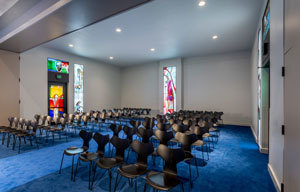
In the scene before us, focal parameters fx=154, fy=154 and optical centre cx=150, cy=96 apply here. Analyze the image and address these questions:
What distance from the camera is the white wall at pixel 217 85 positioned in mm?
9352

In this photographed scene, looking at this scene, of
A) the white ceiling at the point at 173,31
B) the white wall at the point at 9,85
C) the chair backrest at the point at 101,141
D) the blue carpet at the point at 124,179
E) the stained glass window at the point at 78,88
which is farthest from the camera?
the stained glass window at the point at 78,88

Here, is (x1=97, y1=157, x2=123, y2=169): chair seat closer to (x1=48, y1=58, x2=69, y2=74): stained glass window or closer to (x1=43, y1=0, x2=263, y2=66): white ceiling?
(x1=43, y1=0, x2=263, y2=66): white ceiling

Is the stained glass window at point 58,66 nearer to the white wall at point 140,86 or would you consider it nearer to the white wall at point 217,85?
the white wall at point 140,86

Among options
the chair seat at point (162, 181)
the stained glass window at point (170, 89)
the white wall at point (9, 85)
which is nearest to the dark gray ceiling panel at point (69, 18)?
the white wall at point (9, 85)

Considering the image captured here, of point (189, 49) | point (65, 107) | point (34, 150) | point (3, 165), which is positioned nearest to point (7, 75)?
point (65, 107)

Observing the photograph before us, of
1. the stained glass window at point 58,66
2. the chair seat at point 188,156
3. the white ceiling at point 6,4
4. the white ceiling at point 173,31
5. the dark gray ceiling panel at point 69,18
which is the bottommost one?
the chair seat at point 188,156

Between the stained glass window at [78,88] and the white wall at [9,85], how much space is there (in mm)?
3164

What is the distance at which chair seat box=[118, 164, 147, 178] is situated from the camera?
2.41 metres

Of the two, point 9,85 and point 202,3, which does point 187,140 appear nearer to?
point 202,3

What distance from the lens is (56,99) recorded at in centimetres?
959

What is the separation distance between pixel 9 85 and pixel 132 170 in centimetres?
824

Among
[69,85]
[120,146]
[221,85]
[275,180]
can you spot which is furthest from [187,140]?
[69,85]

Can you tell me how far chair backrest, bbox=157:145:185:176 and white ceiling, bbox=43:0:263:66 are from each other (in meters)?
4.18

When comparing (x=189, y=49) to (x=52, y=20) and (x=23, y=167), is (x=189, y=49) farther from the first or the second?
(x=23, y=167)
